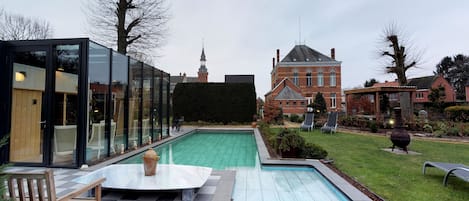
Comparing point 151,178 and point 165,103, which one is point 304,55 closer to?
point 165,103

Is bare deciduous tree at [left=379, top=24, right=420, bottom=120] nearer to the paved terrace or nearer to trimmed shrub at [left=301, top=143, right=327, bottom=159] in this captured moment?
trimmed shrub at [left=301, top=143, right=327, bottom=159]

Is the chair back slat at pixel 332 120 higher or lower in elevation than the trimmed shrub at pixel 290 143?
higher

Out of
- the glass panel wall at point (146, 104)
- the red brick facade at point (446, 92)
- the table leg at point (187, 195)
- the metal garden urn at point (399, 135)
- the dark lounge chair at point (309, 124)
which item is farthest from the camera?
the red brick facade at point (446, 92)

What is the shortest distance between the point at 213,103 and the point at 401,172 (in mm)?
12796

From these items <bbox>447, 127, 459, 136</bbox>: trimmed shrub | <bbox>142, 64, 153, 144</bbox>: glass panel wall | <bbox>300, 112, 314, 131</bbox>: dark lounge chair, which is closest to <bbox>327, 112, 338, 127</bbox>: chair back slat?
<bbox>300, 112, 314, 131</bbox>: dark lounge chair

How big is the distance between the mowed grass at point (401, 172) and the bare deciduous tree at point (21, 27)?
60.9ft

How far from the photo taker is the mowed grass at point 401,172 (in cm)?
348

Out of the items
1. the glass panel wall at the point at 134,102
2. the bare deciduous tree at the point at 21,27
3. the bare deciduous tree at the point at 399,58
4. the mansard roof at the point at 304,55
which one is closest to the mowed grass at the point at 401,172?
the glass panel wall at the point at 134,102

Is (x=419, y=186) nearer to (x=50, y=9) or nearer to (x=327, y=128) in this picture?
(x=327, y=128)

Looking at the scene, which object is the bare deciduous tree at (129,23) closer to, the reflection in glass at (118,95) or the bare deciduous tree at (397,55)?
the reflection in glass at (118,95)

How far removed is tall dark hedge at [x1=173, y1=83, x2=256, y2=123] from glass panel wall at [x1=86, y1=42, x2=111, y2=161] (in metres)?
10.6

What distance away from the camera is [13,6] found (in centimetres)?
1354

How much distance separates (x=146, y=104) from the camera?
26.2 ft

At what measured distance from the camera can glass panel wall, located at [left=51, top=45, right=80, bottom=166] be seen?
4965mm
